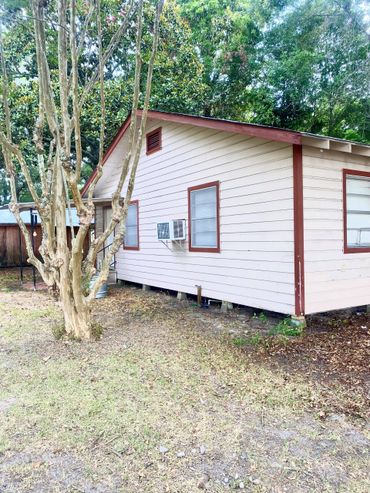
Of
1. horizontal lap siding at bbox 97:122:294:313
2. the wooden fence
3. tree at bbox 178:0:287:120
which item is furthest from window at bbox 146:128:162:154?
the wooden fence

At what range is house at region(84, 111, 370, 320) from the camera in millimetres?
4758

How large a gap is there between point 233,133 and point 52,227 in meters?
3.18

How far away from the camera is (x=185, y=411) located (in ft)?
9.16

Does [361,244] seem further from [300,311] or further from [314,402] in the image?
[314,402]

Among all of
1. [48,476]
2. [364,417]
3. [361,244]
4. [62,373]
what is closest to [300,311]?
[361,244]

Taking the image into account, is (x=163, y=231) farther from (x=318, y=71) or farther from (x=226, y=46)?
(x=226, y=46)

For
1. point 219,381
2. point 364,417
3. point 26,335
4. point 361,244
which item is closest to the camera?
point 364,417

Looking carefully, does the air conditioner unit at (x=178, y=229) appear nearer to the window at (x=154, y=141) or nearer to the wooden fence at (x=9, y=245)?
the window at (x=154, y=141)

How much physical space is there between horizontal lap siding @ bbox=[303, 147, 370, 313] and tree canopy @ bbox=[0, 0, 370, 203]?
7144 millimetres

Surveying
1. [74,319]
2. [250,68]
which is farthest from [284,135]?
[250,68]

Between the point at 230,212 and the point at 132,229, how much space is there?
3.96 metres

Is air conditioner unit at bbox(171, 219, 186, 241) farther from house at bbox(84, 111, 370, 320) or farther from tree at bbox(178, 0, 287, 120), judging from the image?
tree at bbox(178, 0, 287, 120)

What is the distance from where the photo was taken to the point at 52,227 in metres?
4.93

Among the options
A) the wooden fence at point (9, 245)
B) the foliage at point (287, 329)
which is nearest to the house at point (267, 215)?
the foliage at point (287, 329)
